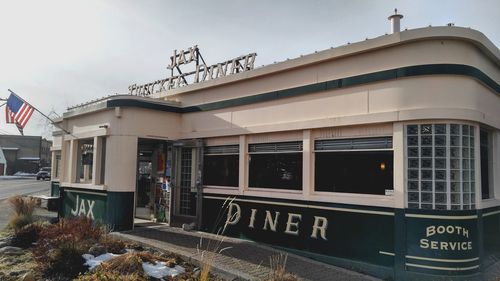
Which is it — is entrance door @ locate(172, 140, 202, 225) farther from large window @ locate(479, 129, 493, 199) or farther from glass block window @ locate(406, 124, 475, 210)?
large window @ locate(479, 129, 493, 199)

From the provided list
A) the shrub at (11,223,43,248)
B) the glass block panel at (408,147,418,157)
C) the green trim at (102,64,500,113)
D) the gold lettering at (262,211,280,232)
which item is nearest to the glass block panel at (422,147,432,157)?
the glass block panel at (408,147,418,157)

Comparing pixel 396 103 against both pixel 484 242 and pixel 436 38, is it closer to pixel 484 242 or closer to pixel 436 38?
pixel 436 38

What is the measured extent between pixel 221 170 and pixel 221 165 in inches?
5.1

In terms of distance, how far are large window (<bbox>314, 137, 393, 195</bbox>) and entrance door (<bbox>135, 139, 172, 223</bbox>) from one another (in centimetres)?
540

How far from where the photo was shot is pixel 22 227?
9648 mm

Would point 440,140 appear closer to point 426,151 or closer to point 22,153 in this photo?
point 426,151

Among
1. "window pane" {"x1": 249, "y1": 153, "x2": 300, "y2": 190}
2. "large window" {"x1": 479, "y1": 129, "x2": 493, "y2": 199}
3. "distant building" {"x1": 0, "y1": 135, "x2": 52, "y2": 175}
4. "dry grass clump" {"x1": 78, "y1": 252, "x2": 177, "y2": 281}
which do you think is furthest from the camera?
"distant building" {"x1": 0, "y1": 135, "x2": 52, "y2": 175}

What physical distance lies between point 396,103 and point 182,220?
21.9 ft

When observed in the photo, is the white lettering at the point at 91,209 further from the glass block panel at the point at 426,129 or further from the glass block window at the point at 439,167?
the glass block panel at the point at 426,129

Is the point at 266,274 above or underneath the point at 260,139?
underneath

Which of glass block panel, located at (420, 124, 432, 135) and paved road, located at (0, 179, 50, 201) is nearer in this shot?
glass block panel, located at (420, 124, 432, 135)

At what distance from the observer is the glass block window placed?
21.9ft

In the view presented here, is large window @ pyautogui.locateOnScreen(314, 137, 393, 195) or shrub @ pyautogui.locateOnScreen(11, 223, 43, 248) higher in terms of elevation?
large window @ pyautogui.locateOnScreen(314, 137, 393, 195)

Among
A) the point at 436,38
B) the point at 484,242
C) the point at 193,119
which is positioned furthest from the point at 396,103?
the point at 193,119
